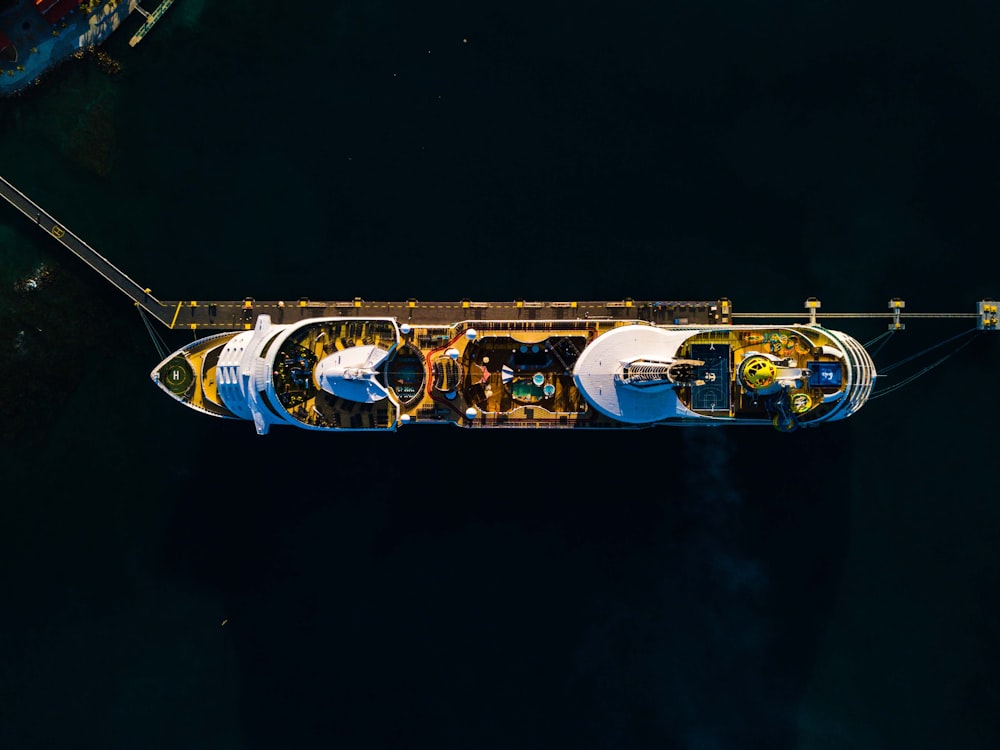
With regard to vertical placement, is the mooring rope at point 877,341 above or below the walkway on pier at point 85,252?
below

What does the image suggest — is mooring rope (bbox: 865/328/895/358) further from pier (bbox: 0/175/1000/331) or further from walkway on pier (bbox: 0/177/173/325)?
walkway on pier (bbox: 0/177/173/325)

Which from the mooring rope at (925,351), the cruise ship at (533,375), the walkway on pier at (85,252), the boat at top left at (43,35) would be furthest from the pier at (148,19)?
the mooring rope at (925,351)

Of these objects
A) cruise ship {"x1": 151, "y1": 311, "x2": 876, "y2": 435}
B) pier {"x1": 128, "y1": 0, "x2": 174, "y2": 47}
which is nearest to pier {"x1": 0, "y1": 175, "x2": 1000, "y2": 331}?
cruise ship {"x1": 151, "y1": 311, "x2": 876, "y2": 435}

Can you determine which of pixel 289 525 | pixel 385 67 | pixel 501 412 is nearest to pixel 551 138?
pixel 385 67

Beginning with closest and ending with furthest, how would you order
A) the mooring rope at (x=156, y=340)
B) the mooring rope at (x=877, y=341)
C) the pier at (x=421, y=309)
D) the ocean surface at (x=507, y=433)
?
the pier at (x=421, y=309)
the mooring rope at (x=877, y=341)
the ocean surface at (x=507, y=433)
the mooring rope at (x=156, y=340)

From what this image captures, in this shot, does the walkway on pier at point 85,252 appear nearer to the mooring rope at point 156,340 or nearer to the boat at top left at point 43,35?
the mooring rope at point 156,340

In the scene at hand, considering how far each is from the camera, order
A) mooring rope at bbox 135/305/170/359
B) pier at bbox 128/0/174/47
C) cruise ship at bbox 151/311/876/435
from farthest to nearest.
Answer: pier at bbox 128/0/174/47, mooring rope at bbox 135/305/170/359, cruise ship at bbox 151/311/876/435
